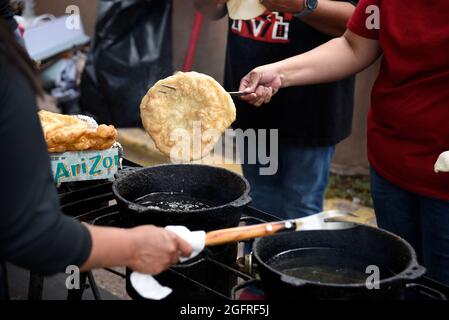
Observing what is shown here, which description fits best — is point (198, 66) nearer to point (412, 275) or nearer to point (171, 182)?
point (171, 182)

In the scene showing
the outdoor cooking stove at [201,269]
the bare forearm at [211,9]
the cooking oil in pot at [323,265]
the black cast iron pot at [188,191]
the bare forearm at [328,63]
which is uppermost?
the bare forearm at [211,9]

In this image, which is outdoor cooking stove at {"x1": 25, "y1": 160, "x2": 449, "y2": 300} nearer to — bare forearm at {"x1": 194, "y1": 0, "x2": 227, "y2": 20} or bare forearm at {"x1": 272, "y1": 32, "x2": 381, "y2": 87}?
bare forearm at {"x1": 272, "y1": 32, "x2": 381, "y2": 87}

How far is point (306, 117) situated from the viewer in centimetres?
338

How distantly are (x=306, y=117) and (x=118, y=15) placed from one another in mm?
2680

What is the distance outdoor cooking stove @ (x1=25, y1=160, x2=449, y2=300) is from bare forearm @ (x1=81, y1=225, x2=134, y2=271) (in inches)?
14.9

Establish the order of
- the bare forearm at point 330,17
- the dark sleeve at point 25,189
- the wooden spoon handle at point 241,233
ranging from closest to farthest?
the dark sleeve at point 25,189 < the wooden spoon handle at point 241,233 < the bare forearm at point 330,17

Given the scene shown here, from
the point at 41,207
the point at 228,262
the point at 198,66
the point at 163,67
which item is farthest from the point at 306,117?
the point at 198,66

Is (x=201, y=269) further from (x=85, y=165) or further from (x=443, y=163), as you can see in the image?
(x=443, y=163)

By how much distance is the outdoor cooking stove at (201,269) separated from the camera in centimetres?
193

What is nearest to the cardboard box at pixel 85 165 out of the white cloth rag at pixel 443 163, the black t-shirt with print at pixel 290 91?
the black t-shirt with print at pixel 290 91

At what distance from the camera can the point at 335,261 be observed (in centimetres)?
200

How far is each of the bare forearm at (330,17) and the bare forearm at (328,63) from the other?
338 millimetres

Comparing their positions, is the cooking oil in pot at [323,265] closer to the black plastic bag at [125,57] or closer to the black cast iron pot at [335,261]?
the black cast iron pot at [335,261]

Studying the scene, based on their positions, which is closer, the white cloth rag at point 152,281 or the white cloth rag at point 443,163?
the white cloth rag at point 152,281
